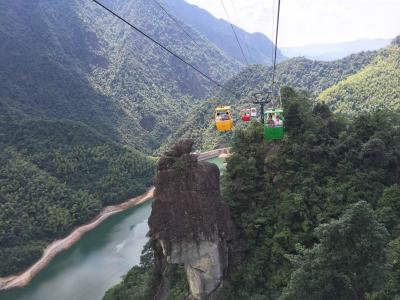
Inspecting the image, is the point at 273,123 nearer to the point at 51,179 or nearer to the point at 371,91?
the point at 51,179

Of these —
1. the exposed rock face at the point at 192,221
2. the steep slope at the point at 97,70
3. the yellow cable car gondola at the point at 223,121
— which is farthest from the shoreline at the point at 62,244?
the steep slope at the point at 97,70

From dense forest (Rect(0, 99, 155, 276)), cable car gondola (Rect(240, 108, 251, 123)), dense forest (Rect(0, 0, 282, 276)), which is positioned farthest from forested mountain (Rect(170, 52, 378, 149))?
cable car gondola (Rect(240, 108, 251, 123))

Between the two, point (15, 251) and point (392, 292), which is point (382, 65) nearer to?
point (15, 251)

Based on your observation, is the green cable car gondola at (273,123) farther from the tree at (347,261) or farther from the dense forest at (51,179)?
the dense forest at (51,179)

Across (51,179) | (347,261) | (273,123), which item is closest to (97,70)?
(51,179)

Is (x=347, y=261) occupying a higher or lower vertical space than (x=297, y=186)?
lower

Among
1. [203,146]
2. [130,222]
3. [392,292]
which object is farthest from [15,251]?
[203,146]
